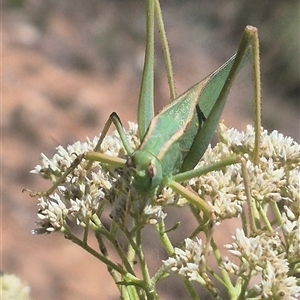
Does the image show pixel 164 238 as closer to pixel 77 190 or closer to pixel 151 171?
pixel 151 171

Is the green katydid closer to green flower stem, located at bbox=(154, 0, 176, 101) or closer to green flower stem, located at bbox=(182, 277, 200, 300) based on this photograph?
green flower stem, located at bbox=(154, 0, 176, 101)

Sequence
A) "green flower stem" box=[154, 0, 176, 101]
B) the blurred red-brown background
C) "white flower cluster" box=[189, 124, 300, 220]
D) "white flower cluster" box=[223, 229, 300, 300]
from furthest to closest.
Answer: the blurred red-brown background < "green flower stem" box=[154, 0, 176, 101] < "white flower cluster" box=[189, 124, 300, 220] < "white flower cluster" box=[223, 229, 300, 300]

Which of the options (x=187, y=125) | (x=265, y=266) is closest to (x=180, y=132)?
(x=187, y=125)

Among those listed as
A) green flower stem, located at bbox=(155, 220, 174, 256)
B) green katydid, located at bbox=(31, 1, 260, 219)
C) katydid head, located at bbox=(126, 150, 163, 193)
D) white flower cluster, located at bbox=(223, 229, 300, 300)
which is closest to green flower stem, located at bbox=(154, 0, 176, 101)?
green katydid, located at bbox=(31, 1, 260, 219)

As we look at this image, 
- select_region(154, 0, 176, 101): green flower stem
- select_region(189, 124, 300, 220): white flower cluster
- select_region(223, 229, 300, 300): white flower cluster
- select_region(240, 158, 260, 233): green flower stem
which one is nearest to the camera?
select_region(223, 229, 300, 300): white flower cluster

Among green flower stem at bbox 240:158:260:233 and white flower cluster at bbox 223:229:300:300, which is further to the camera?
green flower stem at bbox 240:158:260:233

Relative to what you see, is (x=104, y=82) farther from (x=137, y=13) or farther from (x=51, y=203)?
(x=51, y=203)
